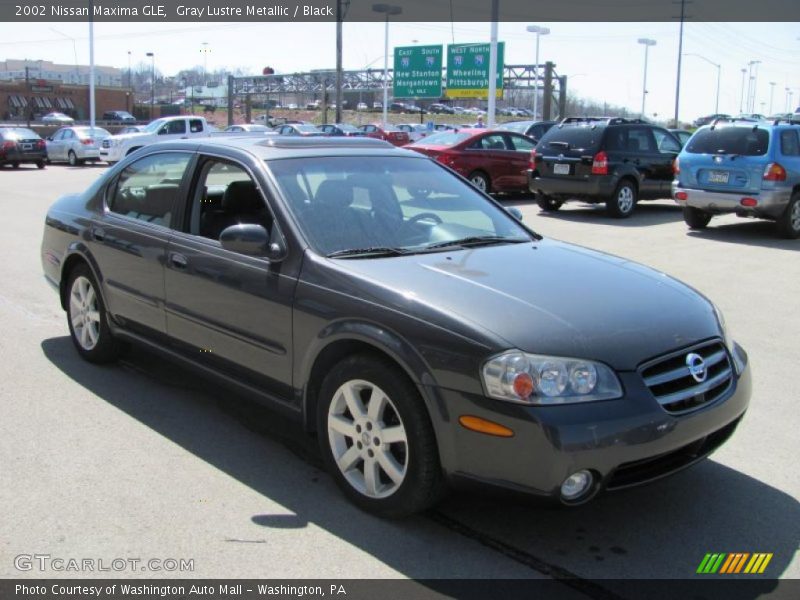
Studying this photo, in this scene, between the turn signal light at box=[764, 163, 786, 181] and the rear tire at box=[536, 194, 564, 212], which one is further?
the rear tire at box=[536, 194, 564, 212]

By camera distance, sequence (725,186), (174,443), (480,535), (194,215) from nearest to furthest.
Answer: (480,535), (174,443), (194,215), (725,186)

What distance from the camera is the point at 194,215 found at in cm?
475

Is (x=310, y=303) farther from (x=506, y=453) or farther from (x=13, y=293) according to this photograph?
(x=13, y=293)

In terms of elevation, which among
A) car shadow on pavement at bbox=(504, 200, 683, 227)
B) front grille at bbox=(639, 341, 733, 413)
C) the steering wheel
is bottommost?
car shadow on pavement at bbox=(504, 200, 683, 227)

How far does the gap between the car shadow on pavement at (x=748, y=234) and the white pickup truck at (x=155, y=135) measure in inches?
774

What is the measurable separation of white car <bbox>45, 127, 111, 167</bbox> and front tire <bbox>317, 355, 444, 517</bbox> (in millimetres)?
30309

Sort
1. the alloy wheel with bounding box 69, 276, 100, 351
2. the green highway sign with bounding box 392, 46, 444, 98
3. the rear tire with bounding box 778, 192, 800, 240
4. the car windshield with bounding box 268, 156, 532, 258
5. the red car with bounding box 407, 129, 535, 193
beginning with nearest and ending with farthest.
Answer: the car windshield with bounding box 268, 156, 532, 258
the alloy wheel with bounding box 69, 276, 100, 351
the rear tire with bounding box 778, 192, 800, 240
the red car with bounding box 407, 129, 535, 193
the green highway sign with bounding box 392, 46, 444, 98

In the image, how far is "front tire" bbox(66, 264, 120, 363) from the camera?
5.48 m

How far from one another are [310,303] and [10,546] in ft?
5.24

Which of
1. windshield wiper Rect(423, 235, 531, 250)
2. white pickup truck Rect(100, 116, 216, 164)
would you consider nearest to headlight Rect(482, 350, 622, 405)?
windshield wiper Rect(423, 235, 531, 250)

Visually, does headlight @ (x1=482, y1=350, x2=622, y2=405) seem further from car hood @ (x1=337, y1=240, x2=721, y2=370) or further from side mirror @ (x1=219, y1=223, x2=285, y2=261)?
side mirror @ (x1=219, y1=223, x2=285, y2=261)

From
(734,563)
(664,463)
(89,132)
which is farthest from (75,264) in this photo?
(89,132)

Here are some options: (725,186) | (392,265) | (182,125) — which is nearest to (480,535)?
(392,265)

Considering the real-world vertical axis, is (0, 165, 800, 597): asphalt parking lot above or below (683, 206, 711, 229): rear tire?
below
